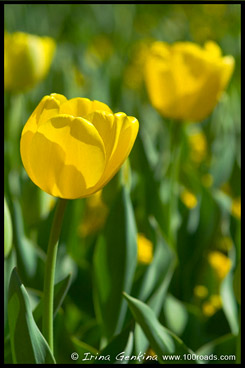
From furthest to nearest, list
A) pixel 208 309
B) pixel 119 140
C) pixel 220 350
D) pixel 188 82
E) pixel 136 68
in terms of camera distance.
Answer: pixel 136 68
pixel 188 82
pixel 208 309
pixel 220 350
pixel 119 140

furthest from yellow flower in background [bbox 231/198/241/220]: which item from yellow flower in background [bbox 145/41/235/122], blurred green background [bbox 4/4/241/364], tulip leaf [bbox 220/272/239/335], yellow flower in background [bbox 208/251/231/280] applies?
tulip leaf [bbox 220/272/239/335]

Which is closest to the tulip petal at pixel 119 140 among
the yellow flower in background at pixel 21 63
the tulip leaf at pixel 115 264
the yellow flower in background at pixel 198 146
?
the tulip leaf at pixel 115 264

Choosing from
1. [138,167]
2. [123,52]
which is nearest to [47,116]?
[138,167]

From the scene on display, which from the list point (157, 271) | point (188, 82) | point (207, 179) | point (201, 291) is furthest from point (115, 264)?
point (207, 179)

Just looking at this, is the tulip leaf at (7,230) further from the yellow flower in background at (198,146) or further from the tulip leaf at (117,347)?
the yellow flower in background at (198,146)

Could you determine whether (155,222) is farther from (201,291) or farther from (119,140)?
(119,140)

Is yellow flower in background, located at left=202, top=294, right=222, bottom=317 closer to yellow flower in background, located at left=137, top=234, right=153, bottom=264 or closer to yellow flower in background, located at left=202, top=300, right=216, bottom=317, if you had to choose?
yellow flower in background, located at left=202, top=300, right=216, bottom=317
